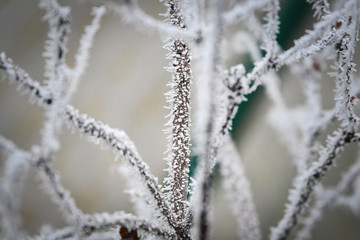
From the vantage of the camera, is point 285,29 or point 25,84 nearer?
point 25,84

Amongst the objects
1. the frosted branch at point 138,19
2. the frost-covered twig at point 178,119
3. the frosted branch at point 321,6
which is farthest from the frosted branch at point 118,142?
the frosted branch at point 321,6

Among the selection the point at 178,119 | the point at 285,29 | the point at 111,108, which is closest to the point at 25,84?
the point at 178,119

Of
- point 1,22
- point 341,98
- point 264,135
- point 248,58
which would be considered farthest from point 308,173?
point 1,22

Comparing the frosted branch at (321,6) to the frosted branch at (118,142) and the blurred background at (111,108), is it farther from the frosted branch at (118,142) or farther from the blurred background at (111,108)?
the blurred background at (111,108)

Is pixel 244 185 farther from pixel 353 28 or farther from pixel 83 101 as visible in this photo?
pixel 83 101

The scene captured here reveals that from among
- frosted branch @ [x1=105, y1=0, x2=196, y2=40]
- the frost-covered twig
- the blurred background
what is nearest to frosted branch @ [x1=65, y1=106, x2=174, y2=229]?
the frost-covered twig

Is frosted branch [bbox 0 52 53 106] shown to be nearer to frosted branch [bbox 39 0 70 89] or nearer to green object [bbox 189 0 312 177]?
frosted branch [bbox 39 0 70 89]

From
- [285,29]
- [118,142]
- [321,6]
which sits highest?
[285,29]

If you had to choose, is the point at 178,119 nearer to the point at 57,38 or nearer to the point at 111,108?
the point at 57,38
